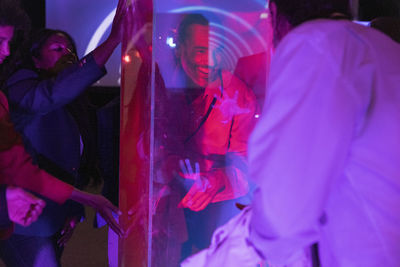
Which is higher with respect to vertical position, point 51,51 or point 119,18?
point 119,18

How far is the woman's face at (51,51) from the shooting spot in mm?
1641

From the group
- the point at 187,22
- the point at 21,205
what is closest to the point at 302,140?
the point at 187,22

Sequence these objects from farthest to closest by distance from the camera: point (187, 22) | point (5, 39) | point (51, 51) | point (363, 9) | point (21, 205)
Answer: point (363, 9)
point (51, 51)
point (5, 39)
point (21, 205)
point (187, 22)

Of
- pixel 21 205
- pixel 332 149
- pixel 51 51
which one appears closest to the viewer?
pixel 332 149

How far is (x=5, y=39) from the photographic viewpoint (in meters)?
1.43

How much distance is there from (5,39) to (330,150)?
1.24 m

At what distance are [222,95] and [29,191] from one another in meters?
0.78

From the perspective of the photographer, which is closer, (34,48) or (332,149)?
(332,149)

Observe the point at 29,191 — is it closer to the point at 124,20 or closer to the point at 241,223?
the point at 124,20

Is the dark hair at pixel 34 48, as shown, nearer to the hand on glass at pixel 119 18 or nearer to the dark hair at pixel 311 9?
the hand on glass at pixel 119 18

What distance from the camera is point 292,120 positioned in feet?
2.29

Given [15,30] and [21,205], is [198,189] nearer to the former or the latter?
[21,205]

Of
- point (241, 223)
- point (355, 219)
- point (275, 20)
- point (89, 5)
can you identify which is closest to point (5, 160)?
point (241, 223)

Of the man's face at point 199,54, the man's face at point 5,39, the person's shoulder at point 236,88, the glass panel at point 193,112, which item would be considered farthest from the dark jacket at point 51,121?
the person's shoulder at point 236,88
